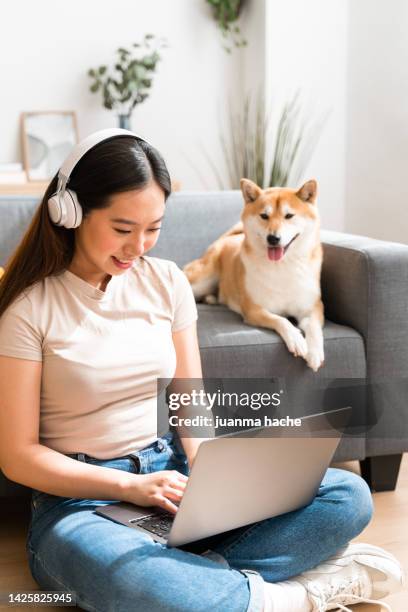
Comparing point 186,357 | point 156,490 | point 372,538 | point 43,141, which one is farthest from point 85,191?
point 43,141

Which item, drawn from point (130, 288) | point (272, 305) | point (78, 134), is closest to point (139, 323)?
point (130, 288)

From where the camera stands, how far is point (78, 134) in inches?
158

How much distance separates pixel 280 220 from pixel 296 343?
1.21ft

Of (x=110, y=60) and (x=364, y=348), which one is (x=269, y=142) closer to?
(x=110, y=60)

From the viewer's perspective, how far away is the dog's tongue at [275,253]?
7.57ft

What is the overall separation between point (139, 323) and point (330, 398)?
889 millimetres

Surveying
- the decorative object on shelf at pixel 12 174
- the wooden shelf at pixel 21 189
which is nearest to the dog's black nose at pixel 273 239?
the wooden shelf at pixel 21 189

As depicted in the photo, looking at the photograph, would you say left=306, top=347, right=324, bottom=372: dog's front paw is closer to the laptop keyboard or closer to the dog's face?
the dog's face

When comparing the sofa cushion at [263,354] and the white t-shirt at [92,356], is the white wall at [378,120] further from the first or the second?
the white t-shirt at [92,356]

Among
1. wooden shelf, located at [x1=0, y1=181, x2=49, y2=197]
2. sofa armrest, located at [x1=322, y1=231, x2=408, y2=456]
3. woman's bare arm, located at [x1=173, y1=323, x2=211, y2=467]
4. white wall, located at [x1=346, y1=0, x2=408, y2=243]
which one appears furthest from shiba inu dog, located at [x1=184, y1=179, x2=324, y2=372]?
wooden shelf, located at [x1=0, y1=181, x2=49, y2=197]

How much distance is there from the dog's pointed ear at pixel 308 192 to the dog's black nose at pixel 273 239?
0.15 meters

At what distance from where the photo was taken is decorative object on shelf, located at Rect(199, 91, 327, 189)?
156 inches

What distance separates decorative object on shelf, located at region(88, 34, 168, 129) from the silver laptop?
2725 millimetres

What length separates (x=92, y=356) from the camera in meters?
1.41
